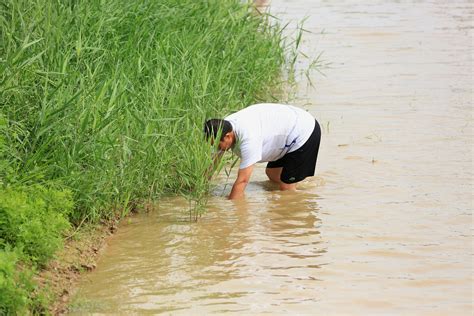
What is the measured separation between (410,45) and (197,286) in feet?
28.9

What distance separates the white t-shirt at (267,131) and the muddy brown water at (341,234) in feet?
1.31

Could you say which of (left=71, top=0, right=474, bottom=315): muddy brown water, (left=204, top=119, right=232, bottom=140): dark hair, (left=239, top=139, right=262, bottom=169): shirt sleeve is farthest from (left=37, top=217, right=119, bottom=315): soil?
(left=239, top=139, right=262, bottom=169): shirt sleeve

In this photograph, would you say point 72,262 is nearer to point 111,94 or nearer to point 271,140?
point 111,94

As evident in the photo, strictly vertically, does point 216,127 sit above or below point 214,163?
above

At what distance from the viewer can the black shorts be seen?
838cm

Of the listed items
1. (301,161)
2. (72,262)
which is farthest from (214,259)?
(301,161)

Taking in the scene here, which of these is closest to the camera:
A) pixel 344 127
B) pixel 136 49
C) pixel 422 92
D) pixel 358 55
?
pixel 136 49

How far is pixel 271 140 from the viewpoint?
816cm

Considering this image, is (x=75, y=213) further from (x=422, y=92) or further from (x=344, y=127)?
(x=422, y=92)

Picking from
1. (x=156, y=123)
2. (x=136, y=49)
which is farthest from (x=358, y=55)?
(x=156, y=123)

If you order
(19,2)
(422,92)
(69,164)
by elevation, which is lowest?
(422,92)

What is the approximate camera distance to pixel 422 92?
38.8 ft

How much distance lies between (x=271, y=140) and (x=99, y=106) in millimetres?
1449

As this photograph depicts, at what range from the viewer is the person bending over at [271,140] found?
7770mm
